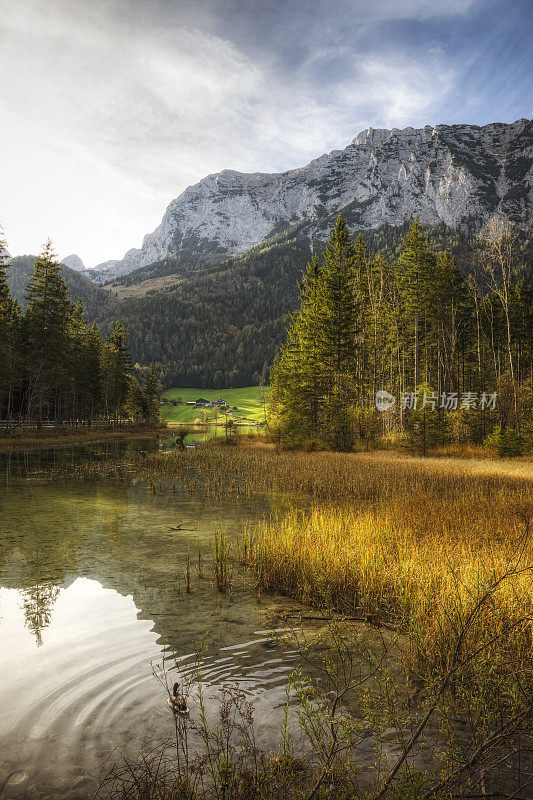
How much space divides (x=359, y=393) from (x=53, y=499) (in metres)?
26.7

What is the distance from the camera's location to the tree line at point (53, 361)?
1607 inches

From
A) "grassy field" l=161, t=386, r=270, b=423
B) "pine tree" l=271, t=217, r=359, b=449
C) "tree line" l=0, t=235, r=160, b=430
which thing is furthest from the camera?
"grassy field" l=161, t=386, r=270, b=423

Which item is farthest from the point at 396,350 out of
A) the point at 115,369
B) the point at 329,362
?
the point at 115,369

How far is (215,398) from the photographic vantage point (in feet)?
471

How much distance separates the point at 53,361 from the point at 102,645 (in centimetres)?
4266

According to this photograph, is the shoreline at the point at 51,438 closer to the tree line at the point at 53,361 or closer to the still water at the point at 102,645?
the tree line at the point at 53,361

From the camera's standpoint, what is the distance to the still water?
3.38 meters

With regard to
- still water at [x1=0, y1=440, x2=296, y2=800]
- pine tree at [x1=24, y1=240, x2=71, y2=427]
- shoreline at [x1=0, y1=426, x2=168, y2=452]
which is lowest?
shoreline at [x1=0, y1=426, x2=168, y2=452]

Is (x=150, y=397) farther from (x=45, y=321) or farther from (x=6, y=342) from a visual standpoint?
(x=6, y=342)

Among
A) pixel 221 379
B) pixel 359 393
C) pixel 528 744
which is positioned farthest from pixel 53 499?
pixel 221 379

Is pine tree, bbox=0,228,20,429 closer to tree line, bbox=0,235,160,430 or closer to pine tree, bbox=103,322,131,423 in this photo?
tree line, bbox=0,235,160,430

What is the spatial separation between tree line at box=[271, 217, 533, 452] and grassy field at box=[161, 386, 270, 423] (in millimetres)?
43536

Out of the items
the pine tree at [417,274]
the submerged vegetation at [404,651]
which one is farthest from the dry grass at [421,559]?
the pine tree at [417,274]

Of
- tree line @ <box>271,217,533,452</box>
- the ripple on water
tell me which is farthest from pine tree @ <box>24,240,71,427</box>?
the ripple on water
